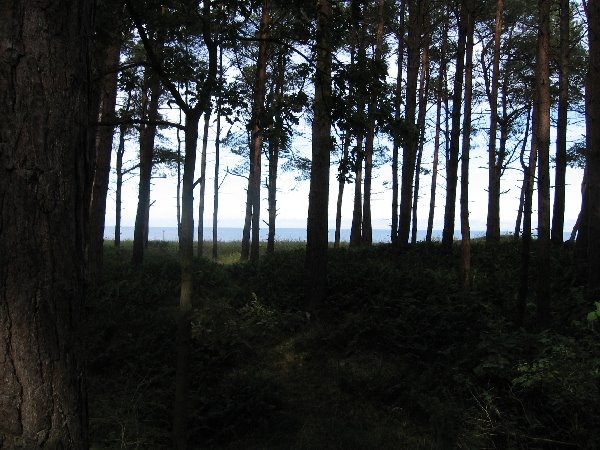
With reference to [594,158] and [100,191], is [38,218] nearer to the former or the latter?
[594,158]

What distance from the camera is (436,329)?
798cm

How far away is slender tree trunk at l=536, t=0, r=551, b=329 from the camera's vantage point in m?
7.71

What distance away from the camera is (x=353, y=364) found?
7758 millimetres

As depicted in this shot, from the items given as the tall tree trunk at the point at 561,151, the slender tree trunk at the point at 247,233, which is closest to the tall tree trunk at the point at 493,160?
the tall tree trunk at the point at 561,151

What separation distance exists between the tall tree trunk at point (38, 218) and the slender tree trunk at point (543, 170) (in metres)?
7.79

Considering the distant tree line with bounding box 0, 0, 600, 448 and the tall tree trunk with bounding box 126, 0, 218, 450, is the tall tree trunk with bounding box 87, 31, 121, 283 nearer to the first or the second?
the distant tree line with bounding box 0, 0, 600, 448

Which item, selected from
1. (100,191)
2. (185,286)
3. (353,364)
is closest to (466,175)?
(353,364)

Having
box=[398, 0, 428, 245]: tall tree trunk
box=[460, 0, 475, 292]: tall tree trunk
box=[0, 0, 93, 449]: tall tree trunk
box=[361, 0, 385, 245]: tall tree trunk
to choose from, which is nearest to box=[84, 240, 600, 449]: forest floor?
box=[460, 0, 475, 292]: tall tree trunk

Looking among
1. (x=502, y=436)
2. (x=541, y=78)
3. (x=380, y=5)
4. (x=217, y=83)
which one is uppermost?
(x=380, y=5)

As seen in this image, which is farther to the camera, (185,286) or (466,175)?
(466,175)

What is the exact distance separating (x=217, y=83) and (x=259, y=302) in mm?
5986

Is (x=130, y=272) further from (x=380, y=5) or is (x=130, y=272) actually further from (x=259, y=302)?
(x=380, y=5)

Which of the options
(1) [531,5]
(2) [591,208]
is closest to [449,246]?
(2) [591,208]

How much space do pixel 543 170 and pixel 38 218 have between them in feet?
26.2
